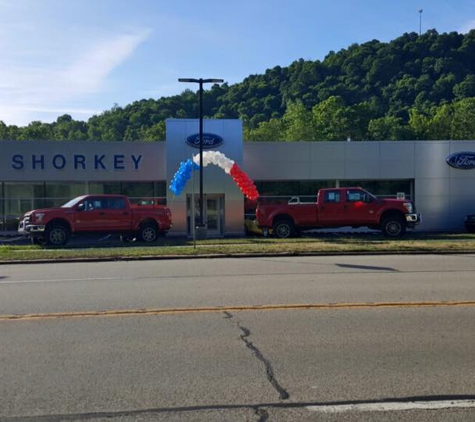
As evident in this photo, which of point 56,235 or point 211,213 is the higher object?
point 211,213

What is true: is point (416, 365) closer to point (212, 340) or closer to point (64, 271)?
point (212, 340)

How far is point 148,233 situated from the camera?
74.9 feet

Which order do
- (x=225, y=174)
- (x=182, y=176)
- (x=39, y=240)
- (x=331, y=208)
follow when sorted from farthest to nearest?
(x=225, y=174) < (x=182, y=176) < (x=331, y=208) < (x=39, y=240)

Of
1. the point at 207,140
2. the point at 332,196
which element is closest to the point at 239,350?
the point at 332,196

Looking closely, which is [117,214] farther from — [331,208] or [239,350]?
[239,350]

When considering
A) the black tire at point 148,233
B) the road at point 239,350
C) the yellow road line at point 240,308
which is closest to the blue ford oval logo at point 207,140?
the black tire at point 148,233

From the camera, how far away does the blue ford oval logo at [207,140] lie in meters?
28.2

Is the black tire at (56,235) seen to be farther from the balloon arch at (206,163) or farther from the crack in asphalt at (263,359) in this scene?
the crack in asphalt at (263,359)

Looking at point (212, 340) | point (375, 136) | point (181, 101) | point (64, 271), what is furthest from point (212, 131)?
point (181, 101)

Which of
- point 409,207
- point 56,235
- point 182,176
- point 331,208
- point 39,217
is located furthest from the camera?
point 182,176

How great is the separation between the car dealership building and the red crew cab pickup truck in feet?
15.0

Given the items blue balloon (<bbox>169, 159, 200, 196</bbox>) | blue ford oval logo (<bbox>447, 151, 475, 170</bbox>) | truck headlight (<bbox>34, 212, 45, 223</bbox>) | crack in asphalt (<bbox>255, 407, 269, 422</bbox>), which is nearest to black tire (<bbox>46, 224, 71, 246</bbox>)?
truck headlight (<bbox>34, 212, 45, 223</bbox>)

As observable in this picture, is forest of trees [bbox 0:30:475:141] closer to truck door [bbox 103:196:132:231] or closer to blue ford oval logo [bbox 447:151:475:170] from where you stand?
blue ford oval logo [bbox 447:151:475:170]

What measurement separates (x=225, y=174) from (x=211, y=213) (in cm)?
249
